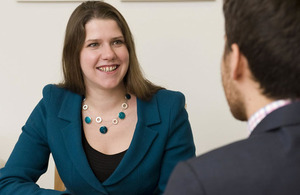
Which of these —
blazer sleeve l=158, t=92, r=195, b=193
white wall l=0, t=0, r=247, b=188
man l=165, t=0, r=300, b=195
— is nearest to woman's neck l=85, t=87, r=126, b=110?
blazer sleeve l=158, t=92, r=195, b=193

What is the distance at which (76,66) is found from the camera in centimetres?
178

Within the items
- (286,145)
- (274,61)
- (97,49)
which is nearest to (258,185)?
(286,145)

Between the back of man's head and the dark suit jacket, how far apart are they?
0.37ft

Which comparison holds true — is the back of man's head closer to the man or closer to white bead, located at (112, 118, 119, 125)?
the man

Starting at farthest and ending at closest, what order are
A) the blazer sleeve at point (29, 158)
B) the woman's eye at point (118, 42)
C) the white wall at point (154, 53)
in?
the white wall at point (154, 53)
the woman's eye at point (118, 42)
the blazer sleeve at point (29, 158)

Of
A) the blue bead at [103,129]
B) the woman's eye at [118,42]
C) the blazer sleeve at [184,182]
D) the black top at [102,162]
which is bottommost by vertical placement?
the black top at [102,162]

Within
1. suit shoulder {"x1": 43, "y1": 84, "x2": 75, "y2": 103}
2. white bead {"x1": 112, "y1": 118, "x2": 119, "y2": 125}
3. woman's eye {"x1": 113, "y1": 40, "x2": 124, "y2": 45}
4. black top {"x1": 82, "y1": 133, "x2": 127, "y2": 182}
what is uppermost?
woman's eye {"x1": 113, "y1": 40, "x2": 124, "y2": 45}

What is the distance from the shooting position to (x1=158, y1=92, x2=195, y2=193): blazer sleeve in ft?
5.49

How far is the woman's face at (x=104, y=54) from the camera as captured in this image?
5.49ft

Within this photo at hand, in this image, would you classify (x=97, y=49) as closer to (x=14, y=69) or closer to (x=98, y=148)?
(x=98, y=148)

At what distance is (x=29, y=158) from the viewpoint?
169cm

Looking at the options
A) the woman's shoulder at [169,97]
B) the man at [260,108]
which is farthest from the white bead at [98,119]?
the man at [260,108]

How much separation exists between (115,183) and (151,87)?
1.58 ft

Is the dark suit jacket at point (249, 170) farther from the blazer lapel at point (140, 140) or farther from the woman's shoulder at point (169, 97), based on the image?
the woman's shoulder at point (169, 97)
